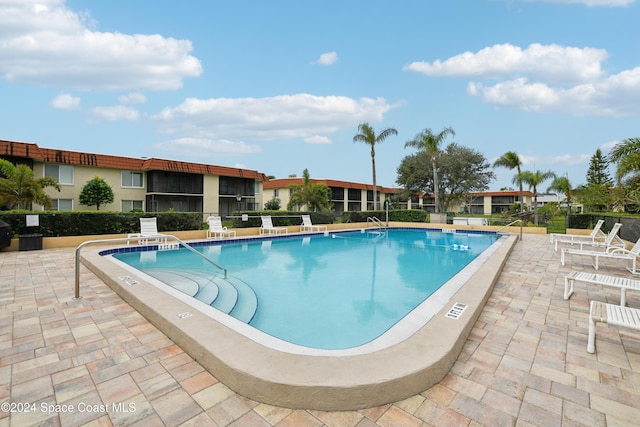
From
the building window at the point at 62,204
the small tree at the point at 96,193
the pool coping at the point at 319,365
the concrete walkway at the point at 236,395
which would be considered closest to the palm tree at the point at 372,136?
the small tree at the point at 96,193

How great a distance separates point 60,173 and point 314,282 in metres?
19.2

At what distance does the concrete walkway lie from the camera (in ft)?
6.64

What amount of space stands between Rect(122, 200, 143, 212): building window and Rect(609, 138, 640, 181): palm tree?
82.7 feet

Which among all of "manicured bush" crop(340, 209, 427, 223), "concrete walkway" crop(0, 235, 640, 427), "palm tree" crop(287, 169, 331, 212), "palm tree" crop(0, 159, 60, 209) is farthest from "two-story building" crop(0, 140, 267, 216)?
"concrete walkway" crop(0, 235, 640, 427)

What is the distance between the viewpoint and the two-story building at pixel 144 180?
17.8 meters

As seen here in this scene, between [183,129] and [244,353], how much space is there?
26786 millimetres

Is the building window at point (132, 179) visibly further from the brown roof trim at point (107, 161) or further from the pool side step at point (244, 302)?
the pool side step at point (244, 302)

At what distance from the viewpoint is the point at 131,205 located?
847 inches

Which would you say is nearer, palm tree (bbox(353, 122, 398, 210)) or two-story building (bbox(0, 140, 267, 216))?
two-story building (bbox(0, 140, 267, 216))

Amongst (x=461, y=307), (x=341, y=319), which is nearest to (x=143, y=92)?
(x=341, y=319)

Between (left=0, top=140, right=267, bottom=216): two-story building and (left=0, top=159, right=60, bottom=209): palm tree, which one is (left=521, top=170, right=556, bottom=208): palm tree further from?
(left=0, top=159, right=60, bottom=209): palm tree

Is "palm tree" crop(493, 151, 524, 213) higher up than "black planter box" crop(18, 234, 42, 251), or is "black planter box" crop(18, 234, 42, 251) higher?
"palm tree" crop(493, 151, 524, 213)

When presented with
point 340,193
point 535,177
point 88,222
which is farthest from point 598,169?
point 88,222

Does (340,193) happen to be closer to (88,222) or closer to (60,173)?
(60,173)
